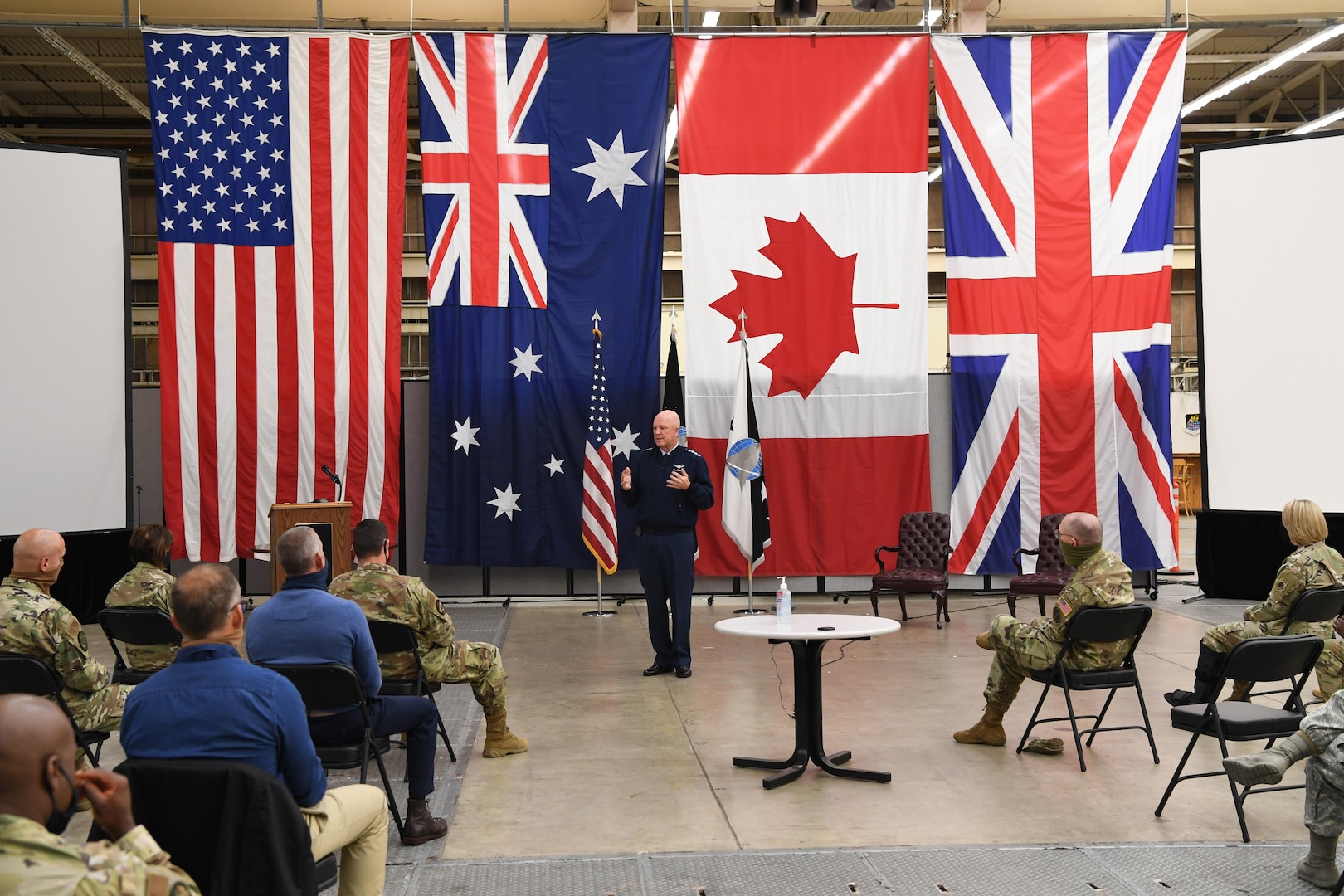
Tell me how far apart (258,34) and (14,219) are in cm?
288

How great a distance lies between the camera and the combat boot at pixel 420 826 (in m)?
4.03

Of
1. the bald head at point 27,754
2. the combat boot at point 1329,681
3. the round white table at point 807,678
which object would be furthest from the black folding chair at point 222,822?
the combat boot at point 1329,681

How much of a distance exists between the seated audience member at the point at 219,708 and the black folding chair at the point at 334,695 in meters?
0.89

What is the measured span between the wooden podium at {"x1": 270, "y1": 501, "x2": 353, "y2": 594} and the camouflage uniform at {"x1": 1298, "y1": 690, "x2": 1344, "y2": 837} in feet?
23.3

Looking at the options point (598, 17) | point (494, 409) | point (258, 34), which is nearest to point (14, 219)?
point (258, 34)

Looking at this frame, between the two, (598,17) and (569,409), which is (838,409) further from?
(598,17)

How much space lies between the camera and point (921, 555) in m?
9.66

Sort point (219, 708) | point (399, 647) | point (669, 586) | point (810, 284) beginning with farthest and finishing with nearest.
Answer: point (810, 284) < point (669, 586) < point (399, 647) < point (219, 708)

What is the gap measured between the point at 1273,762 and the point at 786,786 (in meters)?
1.92

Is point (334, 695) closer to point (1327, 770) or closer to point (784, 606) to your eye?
point (784, 606)

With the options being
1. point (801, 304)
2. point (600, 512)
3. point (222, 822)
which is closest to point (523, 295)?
point (600, 512)

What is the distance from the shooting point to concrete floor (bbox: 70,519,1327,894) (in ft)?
13.3

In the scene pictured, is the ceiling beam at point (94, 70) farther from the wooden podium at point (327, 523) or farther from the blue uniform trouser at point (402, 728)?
the blue uniform trouser at point (402, 728)

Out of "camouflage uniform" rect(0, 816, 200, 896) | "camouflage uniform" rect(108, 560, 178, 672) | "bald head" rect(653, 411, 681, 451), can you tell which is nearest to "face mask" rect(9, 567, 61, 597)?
"camouflage uniform" rect(108, 560, 178, 672)
